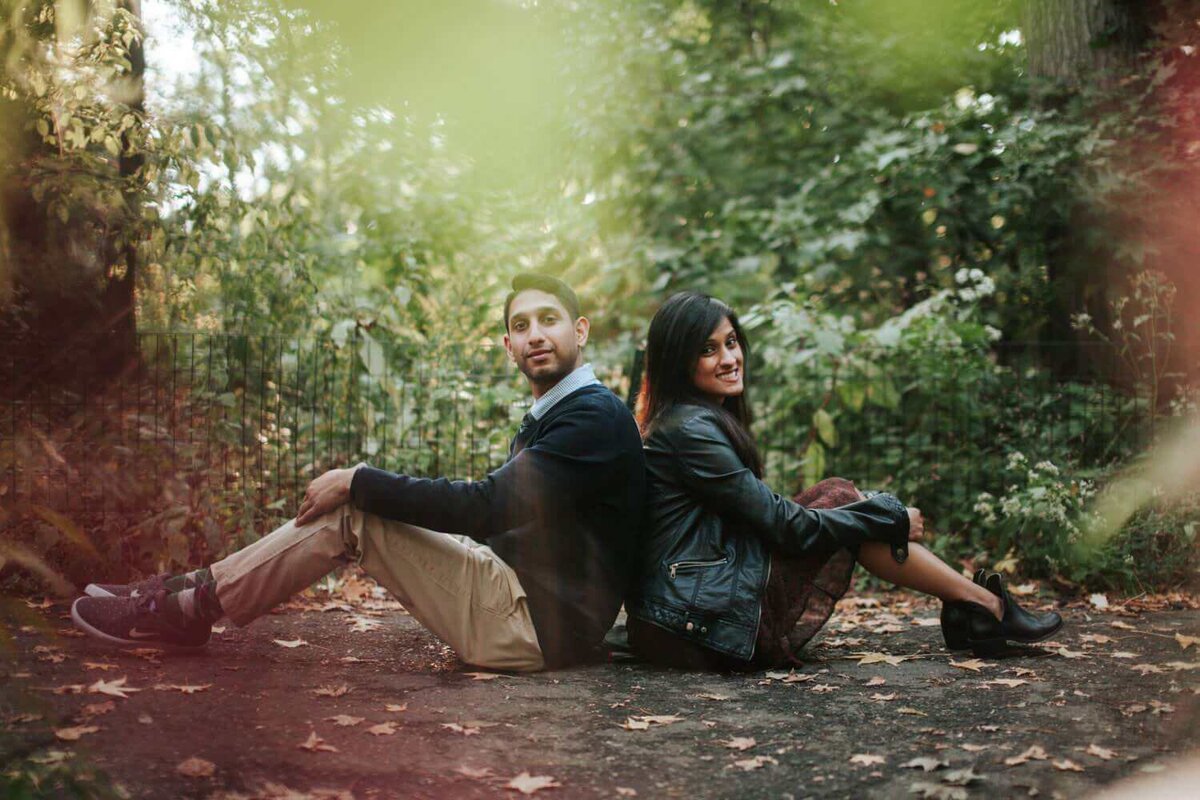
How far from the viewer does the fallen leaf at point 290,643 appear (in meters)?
4.19

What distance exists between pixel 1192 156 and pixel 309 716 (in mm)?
6337

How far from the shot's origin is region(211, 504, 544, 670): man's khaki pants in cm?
346

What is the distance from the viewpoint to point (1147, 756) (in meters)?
2.75

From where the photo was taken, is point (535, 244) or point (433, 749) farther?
point (535, 244)

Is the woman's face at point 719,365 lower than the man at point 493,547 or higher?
higher

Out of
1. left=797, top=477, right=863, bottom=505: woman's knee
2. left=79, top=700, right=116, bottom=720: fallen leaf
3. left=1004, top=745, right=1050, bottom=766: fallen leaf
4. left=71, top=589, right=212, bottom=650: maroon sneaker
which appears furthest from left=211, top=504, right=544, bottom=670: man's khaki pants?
left=1004, top=745, right=1050, bottom=766: fallen leaf

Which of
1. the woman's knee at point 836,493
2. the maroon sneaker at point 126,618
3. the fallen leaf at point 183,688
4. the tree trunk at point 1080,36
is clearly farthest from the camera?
the tree trunk at point 1080,36

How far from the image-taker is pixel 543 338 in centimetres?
381

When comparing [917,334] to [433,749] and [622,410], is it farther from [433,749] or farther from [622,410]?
[433,749]

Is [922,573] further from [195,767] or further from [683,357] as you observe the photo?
[195,767]

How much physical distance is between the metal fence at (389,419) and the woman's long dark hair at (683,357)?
268 centimetres

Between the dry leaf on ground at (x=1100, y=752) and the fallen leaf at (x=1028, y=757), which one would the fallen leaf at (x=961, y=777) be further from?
the dry leaf on ground at (x=1100, y=752)

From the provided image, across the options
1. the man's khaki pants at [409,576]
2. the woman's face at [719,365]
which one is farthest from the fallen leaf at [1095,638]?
the man's khaki pants at [409,576]

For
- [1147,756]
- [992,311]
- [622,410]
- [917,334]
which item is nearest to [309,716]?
[622,410]
